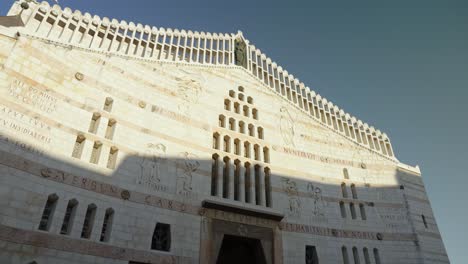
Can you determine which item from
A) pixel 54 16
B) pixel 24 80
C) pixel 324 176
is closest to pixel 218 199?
pixel 324 176

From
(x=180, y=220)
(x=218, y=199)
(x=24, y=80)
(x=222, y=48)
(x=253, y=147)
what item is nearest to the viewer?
(x=24, y=80)

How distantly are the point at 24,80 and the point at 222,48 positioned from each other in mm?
11355

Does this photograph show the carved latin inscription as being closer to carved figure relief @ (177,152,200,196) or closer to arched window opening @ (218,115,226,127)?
carved figure relief @ (177,152,200,196)

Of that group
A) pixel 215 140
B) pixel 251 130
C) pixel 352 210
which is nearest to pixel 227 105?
pixel 251 130

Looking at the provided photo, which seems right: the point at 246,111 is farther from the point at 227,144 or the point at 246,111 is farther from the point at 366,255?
the point at 366,255

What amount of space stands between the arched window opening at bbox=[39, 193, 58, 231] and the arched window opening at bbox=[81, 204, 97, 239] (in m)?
1.12

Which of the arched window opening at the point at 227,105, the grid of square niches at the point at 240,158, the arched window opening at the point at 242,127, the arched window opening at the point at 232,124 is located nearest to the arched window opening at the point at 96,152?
the grid of square niches at the point at 240,158

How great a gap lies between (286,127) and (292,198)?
4.53 metres

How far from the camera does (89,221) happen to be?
1209 cm

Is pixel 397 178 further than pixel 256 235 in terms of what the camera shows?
Yes

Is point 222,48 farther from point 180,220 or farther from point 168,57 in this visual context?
point 180,220

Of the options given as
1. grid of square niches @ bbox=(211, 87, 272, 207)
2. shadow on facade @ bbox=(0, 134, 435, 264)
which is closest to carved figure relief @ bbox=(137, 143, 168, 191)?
shadow on facade @ bbox=(0, 134, 435, 264)

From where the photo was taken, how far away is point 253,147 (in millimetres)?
18156

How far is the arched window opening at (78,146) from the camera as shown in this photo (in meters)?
12.8
